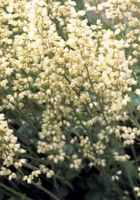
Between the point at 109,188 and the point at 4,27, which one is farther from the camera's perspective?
the point at 109,188

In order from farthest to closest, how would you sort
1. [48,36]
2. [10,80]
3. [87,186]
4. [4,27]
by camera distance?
1. [87,186]
2. [10,80]
3. [4,27]
4. [48,36]

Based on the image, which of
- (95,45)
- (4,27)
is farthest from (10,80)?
(95,45)

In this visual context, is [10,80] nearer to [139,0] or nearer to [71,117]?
[71,117]

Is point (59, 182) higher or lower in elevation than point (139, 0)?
lower

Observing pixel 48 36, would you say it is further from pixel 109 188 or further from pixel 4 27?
pixel 109 188

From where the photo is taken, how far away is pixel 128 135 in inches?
93.4

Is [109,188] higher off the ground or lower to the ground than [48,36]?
lower

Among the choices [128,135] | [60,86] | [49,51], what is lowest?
[128,135]

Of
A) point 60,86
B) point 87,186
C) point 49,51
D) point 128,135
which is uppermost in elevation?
point 49,51

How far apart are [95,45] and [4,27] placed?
1.28 feet

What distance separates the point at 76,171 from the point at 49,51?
713 millimetres

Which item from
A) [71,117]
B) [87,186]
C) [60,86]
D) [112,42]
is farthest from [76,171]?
[112,42]

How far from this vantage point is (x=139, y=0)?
8.79 feet

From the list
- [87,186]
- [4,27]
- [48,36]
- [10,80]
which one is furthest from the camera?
[87,186]
